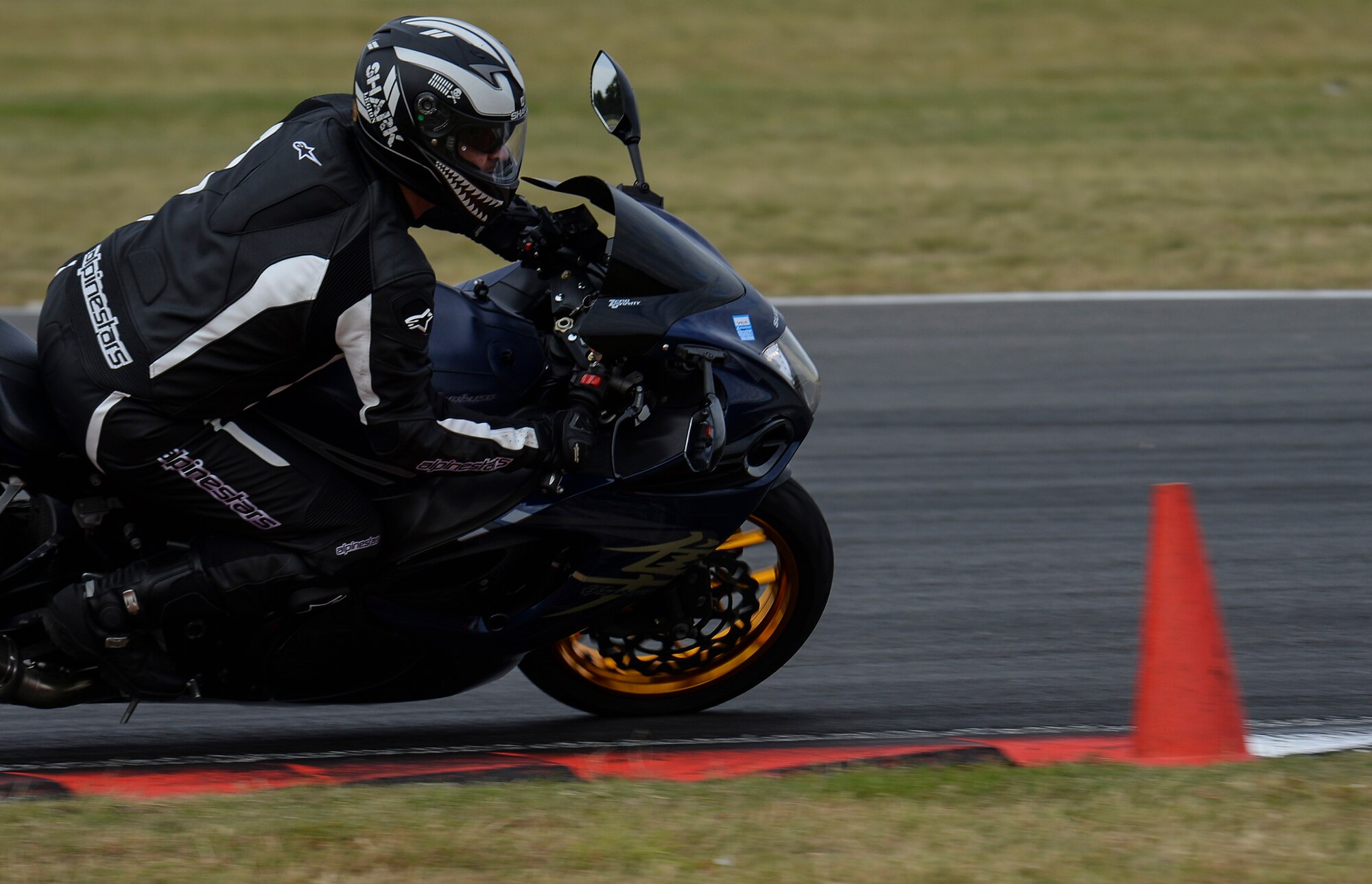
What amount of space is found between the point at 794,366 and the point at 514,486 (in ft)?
2.57

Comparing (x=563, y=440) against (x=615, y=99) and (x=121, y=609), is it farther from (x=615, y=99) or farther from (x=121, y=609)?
(x=121, y=609)

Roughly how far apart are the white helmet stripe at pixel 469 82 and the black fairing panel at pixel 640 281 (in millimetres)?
332

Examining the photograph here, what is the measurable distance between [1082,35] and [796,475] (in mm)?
11959

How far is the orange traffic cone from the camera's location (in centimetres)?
402

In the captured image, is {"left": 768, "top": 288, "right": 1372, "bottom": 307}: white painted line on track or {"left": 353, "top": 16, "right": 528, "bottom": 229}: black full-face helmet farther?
{"left": 768, "top": 288, "right": 1372, "bottom": 307}: white painted line on track

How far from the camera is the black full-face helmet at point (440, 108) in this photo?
3.65 m

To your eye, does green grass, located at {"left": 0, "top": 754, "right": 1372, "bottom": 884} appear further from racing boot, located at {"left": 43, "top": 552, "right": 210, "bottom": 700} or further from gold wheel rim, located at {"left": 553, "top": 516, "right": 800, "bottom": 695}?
gold wheel rim, located at {"left": 553, "top": 516, "right": 800, "bottom": 695}

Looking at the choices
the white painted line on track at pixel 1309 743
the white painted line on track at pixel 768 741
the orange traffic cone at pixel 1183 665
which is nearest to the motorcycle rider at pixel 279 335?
the white painted line on track at pixel 768 741

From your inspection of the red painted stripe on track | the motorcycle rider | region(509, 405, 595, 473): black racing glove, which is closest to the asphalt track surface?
the red painted stripe on track

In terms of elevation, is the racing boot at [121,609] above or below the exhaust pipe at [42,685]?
above

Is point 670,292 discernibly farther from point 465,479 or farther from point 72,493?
point 72,493

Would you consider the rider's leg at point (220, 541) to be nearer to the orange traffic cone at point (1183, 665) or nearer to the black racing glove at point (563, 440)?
the black racing glove at point (563, 440)

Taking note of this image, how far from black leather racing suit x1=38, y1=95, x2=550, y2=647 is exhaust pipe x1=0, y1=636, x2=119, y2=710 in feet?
1.49

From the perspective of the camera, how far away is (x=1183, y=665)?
4.03 metres
